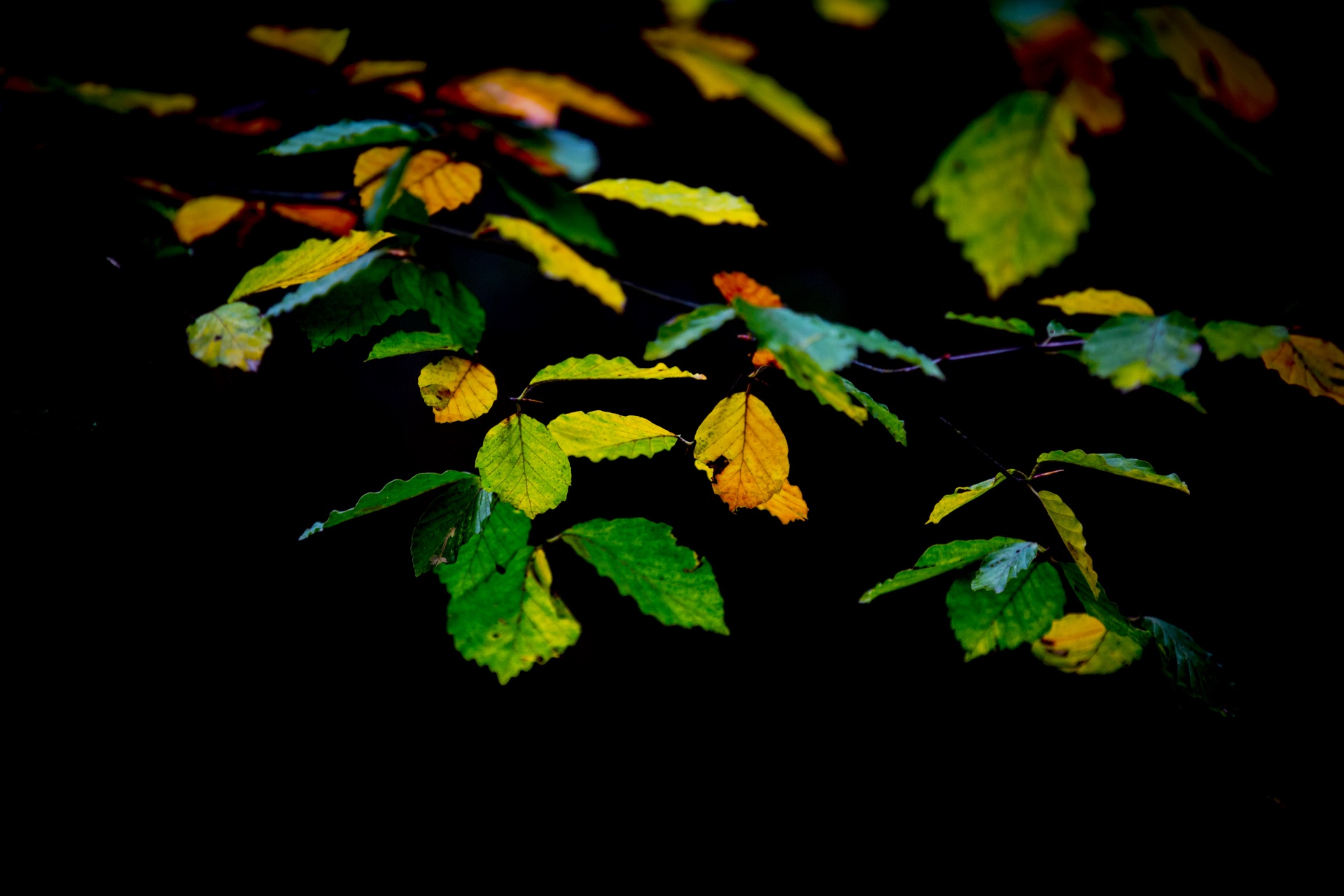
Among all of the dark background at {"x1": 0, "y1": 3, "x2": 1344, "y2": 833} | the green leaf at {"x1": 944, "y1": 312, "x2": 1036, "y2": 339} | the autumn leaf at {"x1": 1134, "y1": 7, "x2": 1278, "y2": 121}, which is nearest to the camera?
the autumn leaf at {"x1": 1134, "y1": 7, "x2": 1278, "y2": 121}

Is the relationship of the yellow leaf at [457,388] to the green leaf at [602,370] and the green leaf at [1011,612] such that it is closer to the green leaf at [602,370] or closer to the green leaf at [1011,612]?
the green leaf at [602,370]

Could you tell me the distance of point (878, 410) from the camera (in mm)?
653

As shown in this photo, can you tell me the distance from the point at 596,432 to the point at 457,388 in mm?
189

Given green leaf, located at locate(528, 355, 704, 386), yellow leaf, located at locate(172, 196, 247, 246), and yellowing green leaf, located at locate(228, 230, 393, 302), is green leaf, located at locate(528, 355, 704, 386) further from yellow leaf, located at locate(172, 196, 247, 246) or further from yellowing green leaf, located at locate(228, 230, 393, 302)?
yellow leaf, located at locate(172, 196, 247, 246)

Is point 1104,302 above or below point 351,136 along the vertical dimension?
below

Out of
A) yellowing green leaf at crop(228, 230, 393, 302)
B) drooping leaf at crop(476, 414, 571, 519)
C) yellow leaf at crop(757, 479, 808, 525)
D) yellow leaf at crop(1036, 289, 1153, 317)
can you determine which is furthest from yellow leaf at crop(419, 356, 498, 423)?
yellow leaf at crop(1036, 289, 1153, 317)

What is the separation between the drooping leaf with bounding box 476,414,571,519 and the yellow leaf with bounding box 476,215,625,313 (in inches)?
12.6

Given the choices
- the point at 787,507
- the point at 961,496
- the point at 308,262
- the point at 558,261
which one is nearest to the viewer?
the point at 558,261

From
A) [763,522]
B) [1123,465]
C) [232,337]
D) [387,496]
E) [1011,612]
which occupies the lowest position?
[763,522]

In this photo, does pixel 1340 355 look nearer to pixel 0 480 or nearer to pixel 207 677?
pixel 0 480

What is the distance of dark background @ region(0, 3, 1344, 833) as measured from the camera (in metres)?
0.97

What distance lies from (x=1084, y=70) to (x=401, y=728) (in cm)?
173

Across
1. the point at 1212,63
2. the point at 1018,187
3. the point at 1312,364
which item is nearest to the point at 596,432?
the point at 1018,187

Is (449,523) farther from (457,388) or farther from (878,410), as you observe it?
(878,410)
